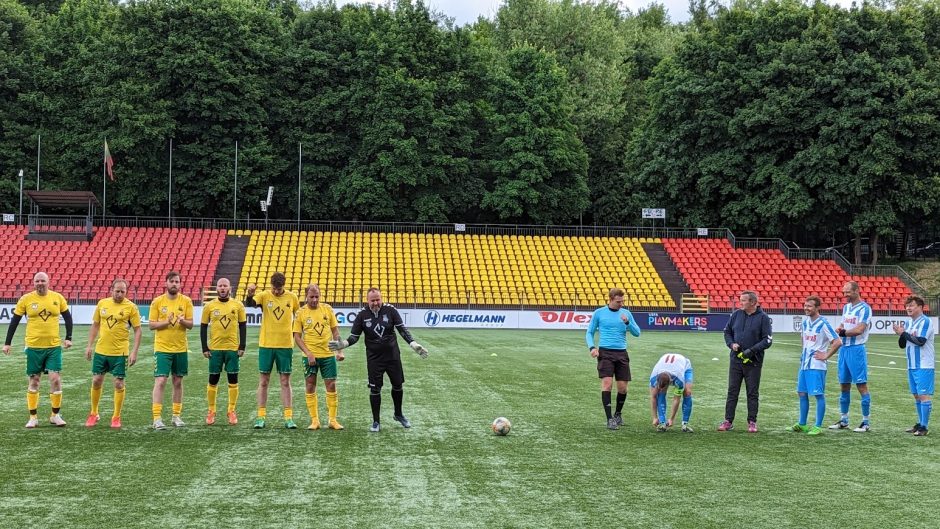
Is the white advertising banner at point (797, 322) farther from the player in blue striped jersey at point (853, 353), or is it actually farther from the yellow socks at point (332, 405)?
the yellow socks at point (332, 405)

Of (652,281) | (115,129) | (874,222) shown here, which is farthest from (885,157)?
(115,129)

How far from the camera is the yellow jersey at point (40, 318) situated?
39.6 ft

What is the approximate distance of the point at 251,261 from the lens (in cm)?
4422

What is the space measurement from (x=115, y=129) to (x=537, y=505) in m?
44.2

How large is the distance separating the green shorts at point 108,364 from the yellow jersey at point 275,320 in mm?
1845

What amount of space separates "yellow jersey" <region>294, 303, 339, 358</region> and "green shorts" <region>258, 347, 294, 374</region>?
12.0 inches

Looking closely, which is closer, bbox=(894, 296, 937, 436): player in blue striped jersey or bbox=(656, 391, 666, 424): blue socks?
bbox=(656, 391, 666, 424): blue socks

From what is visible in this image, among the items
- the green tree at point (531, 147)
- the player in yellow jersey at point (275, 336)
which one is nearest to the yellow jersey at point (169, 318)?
the player in yellow jersey at point (275, 336)

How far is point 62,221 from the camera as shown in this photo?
4516cm

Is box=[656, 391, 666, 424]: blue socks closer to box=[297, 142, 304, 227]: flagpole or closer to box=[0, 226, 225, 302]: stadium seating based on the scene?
box=[0, 226, 225, 302]: stadium seating

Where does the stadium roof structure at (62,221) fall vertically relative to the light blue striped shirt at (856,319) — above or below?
above

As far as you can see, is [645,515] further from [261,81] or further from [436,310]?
[261,81]

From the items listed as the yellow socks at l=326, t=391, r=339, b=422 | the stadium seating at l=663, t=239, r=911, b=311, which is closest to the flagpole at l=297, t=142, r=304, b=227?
the stadium seating at l=663, t=239, r=911, b=311

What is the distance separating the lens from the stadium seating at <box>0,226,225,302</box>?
40.0 m
